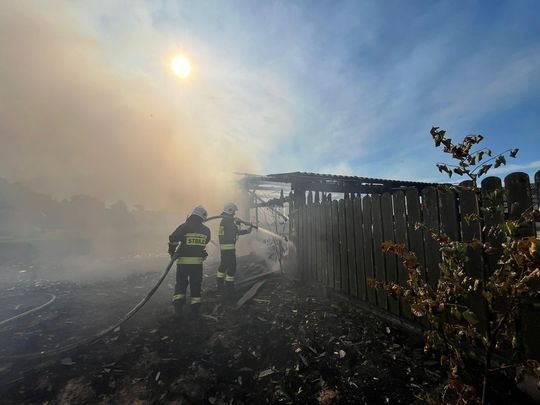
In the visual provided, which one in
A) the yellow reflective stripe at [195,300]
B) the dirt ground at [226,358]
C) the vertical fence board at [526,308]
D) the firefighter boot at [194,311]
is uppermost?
the vertical fence board at [526,308]

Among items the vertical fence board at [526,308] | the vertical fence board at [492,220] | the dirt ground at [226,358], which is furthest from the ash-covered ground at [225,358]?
the vertical fence board at [492,220]

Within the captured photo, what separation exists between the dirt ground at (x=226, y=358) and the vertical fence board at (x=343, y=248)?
13.1 inches

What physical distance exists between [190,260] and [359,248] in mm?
3192

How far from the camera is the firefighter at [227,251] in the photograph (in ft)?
21.6

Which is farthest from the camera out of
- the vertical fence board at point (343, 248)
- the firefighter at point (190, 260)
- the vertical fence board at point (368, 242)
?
the firefighter at point (190, 260)

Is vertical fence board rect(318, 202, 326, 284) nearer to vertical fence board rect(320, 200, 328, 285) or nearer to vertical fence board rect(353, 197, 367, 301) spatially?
vertical fence board rect(320, 200, 328, 285)

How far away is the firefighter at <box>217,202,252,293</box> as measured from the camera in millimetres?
6590

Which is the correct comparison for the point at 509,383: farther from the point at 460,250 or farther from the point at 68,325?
the point at 68,325

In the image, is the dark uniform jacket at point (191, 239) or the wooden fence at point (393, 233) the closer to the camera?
the wooden fence at point (393, 233)

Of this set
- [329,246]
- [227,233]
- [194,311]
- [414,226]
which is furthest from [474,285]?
[227,233]

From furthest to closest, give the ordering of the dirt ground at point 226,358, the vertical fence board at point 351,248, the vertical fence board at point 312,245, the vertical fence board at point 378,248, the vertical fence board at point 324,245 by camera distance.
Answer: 1. the vertical fence board at point 312,245
2. the vertical fence board at point 324,245
3. the vertical fence board at point 351,248
4. the vertical fence board at point 378,248
5. the dirt ground at point 226,358

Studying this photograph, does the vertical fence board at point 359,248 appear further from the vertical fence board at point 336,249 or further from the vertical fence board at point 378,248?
the vertical fence board at point 336,249

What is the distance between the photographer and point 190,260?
5699 millimetres

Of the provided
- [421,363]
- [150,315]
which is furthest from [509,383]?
[150,315]
